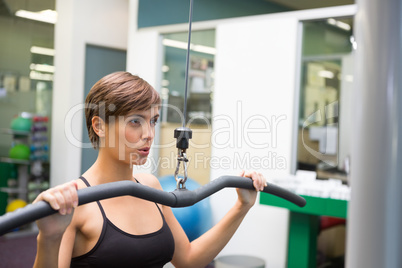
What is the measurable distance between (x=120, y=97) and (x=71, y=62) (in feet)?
14.1

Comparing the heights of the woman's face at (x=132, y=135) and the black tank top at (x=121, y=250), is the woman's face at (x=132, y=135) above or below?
above

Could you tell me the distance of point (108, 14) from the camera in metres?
5.53

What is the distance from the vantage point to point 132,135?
1207 millimetres

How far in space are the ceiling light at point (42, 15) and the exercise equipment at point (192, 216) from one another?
281 centimetres

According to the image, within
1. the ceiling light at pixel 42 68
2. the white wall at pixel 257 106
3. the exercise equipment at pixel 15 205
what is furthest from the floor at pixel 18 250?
the ceiling light at pixel 42 68

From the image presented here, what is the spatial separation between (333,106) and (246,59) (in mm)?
969

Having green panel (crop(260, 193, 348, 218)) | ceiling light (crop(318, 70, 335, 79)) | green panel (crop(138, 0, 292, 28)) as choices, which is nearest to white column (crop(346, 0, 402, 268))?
green panel (crop(260, 193, 348, 218))

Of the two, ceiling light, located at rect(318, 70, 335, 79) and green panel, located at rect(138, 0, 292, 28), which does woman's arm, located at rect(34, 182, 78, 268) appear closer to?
green panel, located at rect(138, 0, 292, 28)

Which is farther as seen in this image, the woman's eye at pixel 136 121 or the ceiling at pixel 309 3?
the ceiling at pixel 309 3

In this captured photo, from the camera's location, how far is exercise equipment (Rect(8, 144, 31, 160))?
4.94 meters

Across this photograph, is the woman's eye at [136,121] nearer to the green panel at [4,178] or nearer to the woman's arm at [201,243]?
the woman's arm at [201,243]

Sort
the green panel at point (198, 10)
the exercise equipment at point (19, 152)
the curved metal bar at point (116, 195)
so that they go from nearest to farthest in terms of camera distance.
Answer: the curved metal bar at point (116, 195)
the green panel at point (198, 10)
the exercise equipment at point (19, 152)

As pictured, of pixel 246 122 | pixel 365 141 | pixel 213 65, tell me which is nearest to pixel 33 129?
pixel 213 65

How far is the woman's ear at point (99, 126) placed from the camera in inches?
49.6
